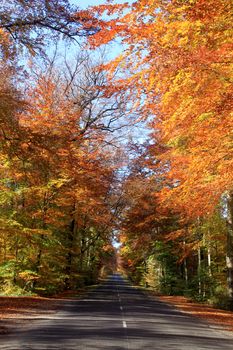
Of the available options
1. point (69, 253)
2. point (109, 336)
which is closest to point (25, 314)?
point (109, 336)

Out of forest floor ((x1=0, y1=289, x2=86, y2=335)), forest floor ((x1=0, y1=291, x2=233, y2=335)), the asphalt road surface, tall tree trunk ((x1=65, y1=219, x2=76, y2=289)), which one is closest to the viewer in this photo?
the asphalt road surface

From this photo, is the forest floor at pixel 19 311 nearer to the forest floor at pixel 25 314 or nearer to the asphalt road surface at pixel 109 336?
the forest floor at pixel 25 314

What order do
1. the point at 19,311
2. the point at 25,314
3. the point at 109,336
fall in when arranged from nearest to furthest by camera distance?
1. the point at 109,336
2. the point at 25,314
3. the point at 19,311

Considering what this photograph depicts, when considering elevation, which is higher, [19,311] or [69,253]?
[69,253]

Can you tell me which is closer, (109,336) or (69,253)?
(109,336)

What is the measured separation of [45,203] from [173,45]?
56.4 ft

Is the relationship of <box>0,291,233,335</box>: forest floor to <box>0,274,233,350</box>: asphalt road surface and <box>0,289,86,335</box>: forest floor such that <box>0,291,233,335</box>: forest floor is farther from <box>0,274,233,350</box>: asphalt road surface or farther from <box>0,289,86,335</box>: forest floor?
<box>0,274,233,350</box>: asphalt road surface

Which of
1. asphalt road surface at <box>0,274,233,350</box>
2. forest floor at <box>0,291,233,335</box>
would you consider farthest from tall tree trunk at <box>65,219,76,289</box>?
asphalt road surface at <box>0,274,233,350</box>

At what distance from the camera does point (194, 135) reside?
1538 centimetres

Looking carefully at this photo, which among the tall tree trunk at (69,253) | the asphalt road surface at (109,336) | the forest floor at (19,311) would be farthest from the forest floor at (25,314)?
the tall tree trunk at (69,253)

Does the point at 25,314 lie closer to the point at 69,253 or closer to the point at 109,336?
the point at 109,336

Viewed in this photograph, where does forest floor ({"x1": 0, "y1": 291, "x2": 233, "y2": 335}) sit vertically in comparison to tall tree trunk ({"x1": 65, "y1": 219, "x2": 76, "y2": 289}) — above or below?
below

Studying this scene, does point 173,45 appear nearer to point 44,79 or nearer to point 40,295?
point 44,79

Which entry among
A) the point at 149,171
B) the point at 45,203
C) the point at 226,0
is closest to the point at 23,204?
the point at 45,203
